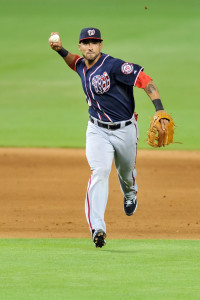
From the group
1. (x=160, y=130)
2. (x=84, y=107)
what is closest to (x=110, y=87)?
(x=160, y=130)

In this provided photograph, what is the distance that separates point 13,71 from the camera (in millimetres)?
26594

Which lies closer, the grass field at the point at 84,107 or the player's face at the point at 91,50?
the grass field at the point at 84,107

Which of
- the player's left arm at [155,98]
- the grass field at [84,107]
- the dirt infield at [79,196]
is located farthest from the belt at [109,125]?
the dirt infield at [79,196]

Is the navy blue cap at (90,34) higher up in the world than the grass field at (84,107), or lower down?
higher up

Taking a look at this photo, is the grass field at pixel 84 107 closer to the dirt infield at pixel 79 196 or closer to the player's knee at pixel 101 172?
the player's knee at pixel 101 172

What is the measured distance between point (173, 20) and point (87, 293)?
26405 millimetres

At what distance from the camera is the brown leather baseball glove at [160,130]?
749 centimetres

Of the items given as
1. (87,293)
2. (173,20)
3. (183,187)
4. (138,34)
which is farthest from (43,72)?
(87,293)

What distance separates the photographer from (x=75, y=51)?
2728cm

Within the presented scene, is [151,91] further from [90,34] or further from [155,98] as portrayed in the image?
[90,34]

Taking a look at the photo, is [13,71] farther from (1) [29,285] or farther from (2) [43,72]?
(1) [29,285]

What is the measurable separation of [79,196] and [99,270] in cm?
607

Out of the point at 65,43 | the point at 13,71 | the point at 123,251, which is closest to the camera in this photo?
the point at 123,251

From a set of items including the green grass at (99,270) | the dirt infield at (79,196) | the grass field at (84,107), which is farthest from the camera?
the dirt infield at (79,196)
